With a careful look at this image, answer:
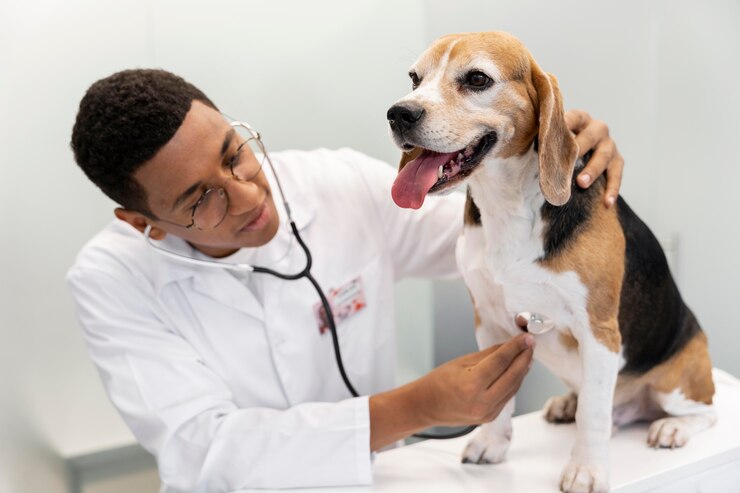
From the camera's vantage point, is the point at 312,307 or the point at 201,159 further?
the point at 312,307

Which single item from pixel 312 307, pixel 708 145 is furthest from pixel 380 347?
pixel 708 145

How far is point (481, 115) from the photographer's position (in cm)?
101

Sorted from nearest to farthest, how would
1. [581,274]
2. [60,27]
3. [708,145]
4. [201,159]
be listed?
[581,274]
[201,159]
[60,27]
[708,145]

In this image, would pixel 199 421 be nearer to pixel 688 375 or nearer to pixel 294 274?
pixel 294 274

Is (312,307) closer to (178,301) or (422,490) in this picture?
(178,301)

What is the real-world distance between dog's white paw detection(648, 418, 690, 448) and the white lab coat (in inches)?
20.8

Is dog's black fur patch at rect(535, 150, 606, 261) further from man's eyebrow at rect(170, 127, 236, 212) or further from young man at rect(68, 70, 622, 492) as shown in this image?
man's eyebrow at rect(170, 127, 236, 212)

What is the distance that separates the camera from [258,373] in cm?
144

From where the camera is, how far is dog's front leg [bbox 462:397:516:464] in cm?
133

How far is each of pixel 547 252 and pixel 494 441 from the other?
42 centimetres

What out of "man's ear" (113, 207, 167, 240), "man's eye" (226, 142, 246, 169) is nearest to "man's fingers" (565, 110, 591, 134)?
"man's eye" (226, 142, 246, 169)

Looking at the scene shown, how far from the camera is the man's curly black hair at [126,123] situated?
1.18 metres

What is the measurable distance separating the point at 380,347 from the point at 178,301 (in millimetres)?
447

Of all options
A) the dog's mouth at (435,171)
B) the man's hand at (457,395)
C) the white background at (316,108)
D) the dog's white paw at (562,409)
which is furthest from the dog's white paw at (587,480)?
the white background at (316,108)
